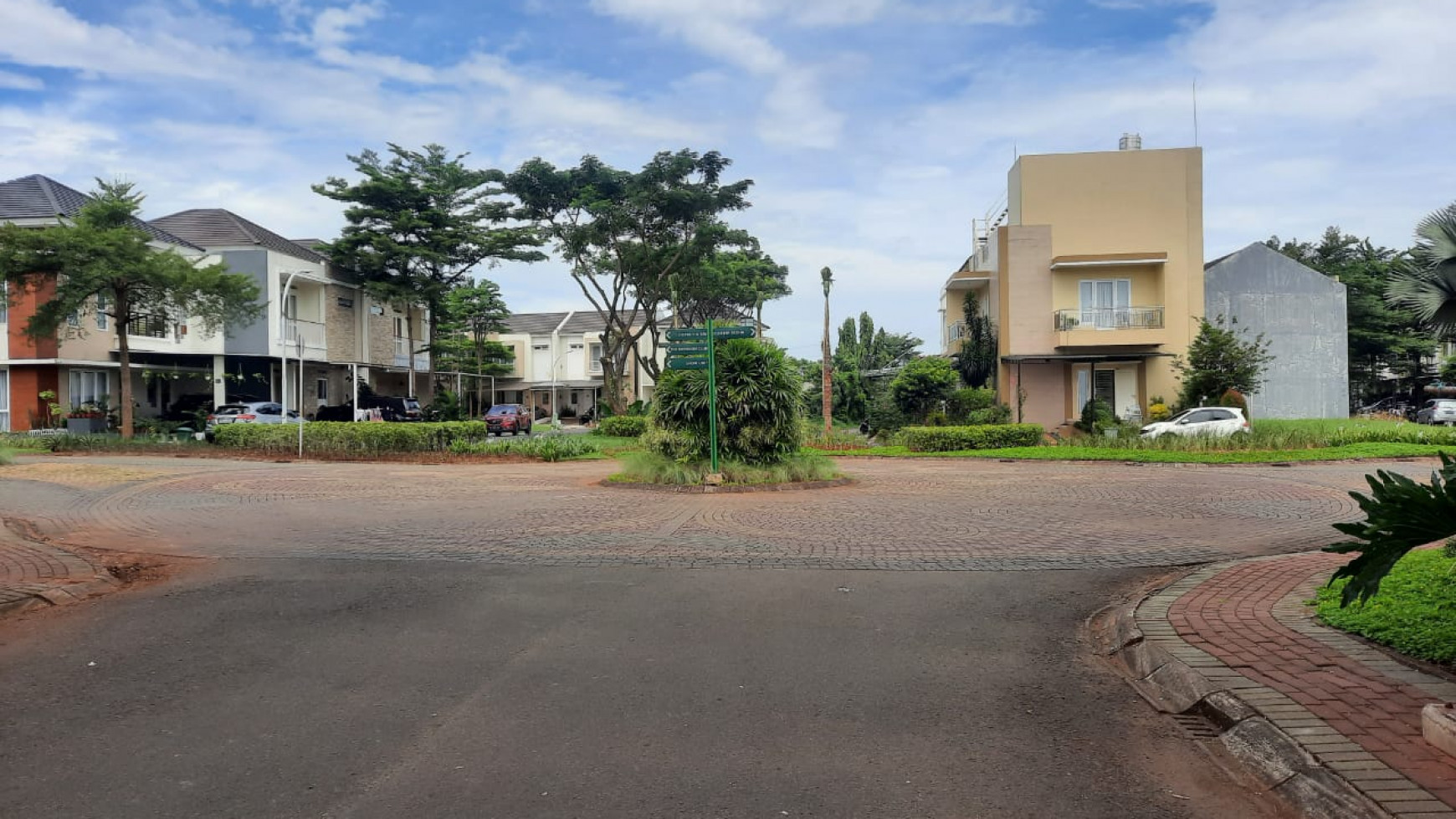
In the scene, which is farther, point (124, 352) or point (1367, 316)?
point (1367, 316)

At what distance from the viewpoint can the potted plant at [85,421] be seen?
2989 centimetres

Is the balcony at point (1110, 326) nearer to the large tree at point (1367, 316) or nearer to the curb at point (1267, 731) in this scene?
the large tree at point (1367, 316)

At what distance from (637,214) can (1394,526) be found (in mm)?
37480

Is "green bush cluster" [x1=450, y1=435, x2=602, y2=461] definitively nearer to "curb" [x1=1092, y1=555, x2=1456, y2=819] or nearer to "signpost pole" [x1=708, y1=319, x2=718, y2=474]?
"signpost pole" [x1=708, y1=319, x2=718, y2=474]

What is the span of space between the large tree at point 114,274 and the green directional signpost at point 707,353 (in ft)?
54.4

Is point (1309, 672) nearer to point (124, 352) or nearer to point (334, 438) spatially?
point (334, 438)

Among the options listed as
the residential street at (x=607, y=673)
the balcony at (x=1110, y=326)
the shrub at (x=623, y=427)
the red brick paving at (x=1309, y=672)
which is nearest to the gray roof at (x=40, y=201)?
the shrub at (x=623, y=427)

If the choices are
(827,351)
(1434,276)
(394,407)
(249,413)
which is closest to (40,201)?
(249,413)

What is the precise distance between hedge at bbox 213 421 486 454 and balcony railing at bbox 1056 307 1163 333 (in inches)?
863

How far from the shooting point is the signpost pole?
16719 mm

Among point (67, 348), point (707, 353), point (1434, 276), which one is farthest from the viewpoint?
point (67, 348)

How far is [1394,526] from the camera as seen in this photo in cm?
377

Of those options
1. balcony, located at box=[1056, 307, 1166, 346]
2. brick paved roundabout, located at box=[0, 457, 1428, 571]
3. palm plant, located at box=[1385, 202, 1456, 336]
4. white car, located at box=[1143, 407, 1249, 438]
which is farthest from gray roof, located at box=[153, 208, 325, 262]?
palm plant, located at box=[1385, 202, 1456, 336]

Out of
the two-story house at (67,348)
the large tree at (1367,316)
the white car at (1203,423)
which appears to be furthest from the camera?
the large tree at (1367,316)
